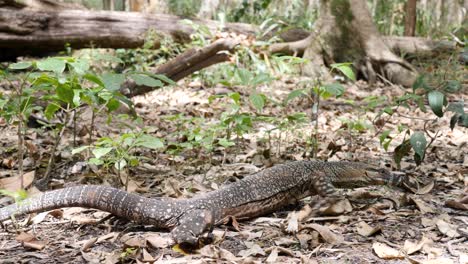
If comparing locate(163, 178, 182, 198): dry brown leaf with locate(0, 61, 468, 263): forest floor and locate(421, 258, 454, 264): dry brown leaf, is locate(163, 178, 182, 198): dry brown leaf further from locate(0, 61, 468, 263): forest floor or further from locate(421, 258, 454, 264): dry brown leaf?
locate(421, 258, 454, 264): dry brown leaf

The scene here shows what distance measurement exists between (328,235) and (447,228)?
2.68 feet

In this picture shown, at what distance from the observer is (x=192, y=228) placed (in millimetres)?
3314

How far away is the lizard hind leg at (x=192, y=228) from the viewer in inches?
127

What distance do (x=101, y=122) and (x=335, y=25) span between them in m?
5.23

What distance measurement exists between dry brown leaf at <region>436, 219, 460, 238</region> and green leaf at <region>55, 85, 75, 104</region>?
8.84 feet

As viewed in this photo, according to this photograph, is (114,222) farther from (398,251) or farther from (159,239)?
(398,251)

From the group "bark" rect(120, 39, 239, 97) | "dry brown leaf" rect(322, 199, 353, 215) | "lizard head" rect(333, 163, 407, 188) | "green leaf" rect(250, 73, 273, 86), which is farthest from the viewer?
"bark" rect(120, 39, 239, 97)

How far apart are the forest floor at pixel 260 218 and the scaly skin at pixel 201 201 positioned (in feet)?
0.31

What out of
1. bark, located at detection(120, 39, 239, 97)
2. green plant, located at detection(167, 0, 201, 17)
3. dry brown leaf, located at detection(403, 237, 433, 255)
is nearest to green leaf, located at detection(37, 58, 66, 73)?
dry brown leaf, located at detection(403, 237, 433, 255)

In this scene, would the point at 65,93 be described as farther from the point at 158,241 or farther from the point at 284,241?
the point at 284,241

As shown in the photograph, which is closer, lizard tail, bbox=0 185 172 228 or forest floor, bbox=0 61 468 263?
forest floor, bbox=0 61 468 263

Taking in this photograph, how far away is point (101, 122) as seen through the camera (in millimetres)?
6199

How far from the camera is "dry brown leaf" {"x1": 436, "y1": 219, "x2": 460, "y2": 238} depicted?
10.9 feet

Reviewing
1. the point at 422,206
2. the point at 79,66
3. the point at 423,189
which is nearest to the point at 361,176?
the point at 423,189
